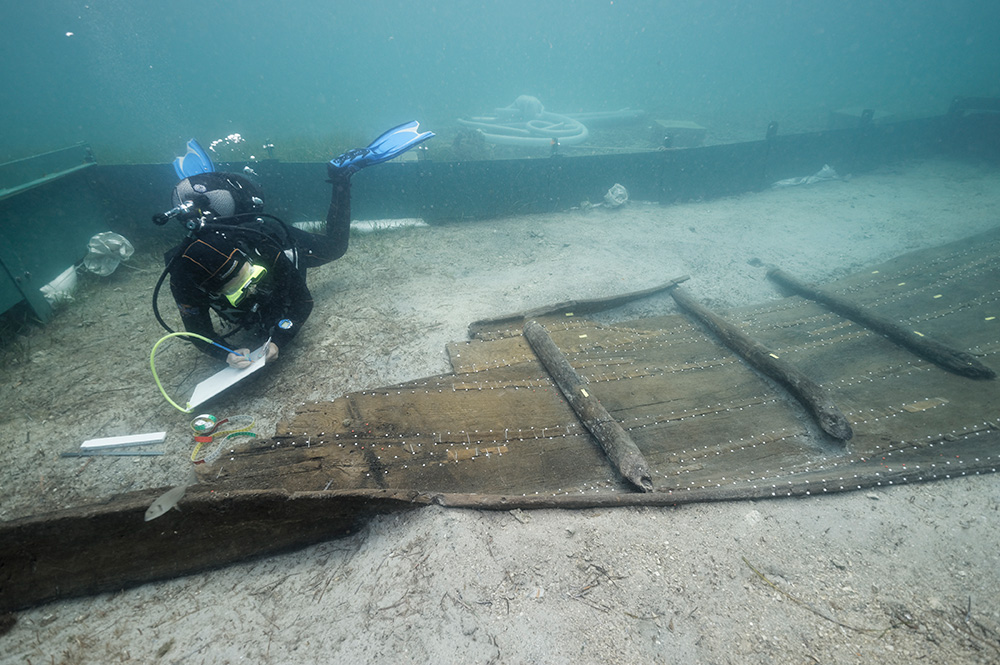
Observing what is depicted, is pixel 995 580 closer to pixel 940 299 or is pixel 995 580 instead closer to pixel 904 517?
pixel 904 517

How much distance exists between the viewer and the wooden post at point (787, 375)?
3439 mm

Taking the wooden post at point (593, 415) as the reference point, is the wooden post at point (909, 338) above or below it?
below

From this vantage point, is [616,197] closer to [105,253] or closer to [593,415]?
[593,415]

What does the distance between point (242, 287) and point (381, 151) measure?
12.2 feet

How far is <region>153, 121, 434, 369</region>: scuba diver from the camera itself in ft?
12.1

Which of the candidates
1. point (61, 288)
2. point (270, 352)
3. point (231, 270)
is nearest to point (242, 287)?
point (231, 270)

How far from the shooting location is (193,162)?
5941mm

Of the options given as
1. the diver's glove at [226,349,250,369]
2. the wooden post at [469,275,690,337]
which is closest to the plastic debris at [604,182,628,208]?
the wooden post at [469,275,690,337]

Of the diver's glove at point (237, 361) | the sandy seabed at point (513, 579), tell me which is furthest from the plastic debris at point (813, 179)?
the diver's glove at point (237, 361)

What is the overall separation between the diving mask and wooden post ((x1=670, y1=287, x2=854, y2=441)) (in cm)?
528

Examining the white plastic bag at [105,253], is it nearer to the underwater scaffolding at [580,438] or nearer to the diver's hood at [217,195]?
the diver's hood at [217,195]

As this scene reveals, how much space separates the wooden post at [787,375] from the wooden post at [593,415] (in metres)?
1.79

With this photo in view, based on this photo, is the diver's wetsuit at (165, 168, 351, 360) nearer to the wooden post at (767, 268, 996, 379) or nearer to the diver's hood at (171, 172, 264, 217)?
the diver's hood at (171, 172, 264, 217)

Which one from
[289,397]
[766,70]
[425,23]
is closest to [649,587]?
[289,397]
